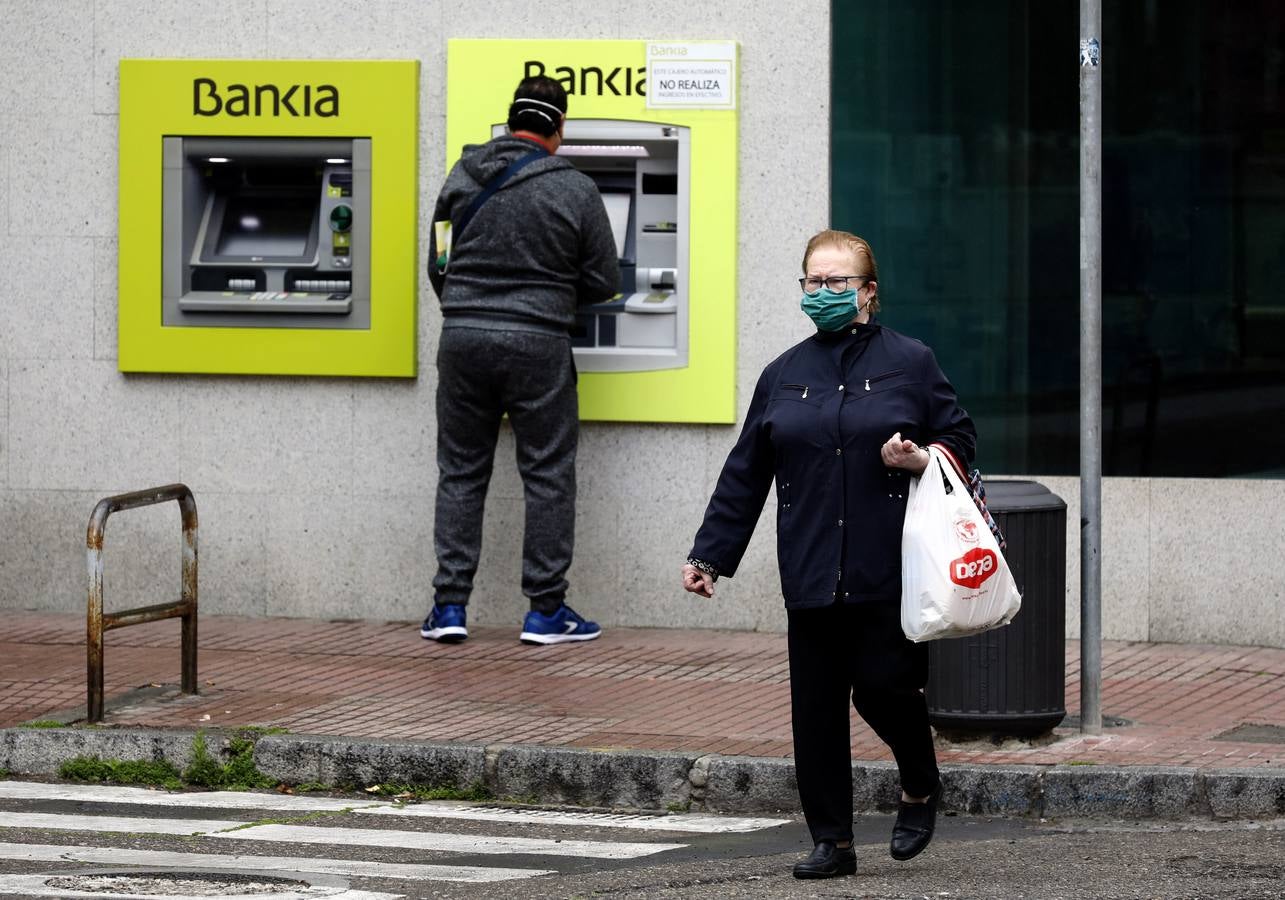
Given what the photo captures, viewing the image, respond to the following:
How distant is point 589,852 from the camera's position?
6617mm

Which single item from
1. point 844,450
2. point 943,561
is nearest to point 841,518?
point 844,450

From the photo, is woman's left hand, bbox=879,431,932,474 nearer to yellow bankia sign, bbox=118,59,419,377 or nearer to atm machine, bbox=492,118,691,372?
atm machine, bbox=492,118,691,372

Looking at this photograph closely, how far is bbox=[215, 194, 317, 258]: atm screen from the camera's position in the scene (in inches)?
420

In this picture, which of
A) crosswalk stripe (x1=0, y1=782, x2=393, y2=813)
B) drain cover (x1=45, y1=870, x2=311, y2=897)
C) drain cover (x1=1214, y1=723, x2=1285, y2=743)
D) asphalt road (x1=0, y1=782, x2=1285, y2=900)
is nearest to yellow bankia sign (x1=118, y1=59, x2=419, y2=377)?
crosswalk stripe (x1=0, y1=782, x2=393, y2=813)

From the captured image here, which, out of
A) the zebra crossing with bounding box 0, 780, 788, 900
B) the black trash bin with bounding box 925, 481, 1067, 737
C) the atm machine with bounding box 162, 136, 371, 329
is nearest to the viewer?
the zebra crossing with bounding box 0, 780, 788, 900

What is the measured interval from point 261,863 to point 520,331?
12.3 feet

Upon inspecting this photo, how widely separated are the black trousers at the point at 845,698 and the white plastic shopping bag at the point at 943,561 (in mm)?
128

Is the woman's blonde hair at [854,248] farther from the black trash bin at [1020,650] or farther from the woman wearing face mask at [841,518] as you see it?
the black trash bin at [1020,650]

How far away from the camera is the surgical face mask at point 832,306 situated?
598 cm

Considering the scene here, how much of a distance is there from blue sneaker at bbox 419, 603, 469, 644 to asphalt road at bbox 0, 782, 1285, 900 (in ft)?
7.74

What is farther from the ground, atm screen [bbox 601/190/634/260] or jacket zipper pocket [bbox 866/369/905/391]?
atm screen [bbox 601/190/634/260]

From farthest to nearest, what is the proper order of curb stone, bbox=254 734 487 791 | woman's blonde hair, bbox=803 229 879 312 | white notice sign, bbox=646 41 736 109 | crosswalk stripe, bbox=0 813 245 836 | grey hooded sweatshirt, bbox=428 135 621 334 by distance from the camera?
1. white notice sign, bbox=646 41 736 109
2. grey hooded sweatshirt, bbox=428 135 621 334
3. curb stone, bbox=254 734 487 791
4. crosswalk stripe, bbox=0 813 245 836
5. woman's blonde hair, bbox=803 229 879 312

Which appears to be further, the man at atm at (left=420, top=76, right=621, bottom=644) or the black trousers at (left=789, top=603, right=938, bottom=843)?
the man at atm at (left=420, top=76, right=621, bottom=644)

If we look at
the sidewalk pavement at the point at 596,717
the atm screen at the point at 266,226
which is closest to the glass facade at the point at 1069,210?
the sidewalk pavement at the point at 596,717
